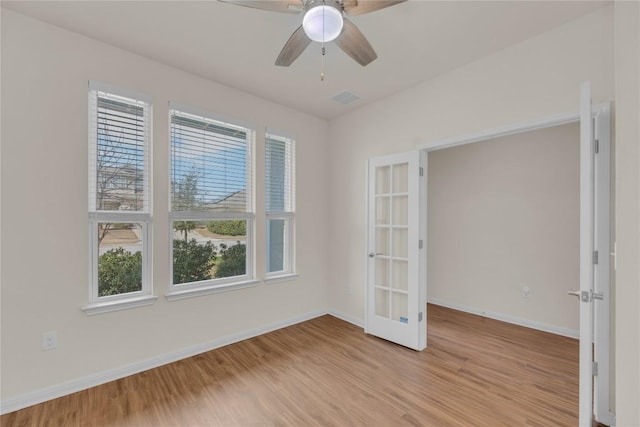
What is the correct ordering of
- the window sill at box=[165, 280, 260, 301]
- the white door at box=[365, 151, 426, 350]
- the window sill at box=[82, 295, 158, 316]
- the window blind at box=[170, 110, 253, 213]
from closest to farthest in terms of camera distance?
1. the window sill at box=[82, 295, 158, 316]
2. the window sill at box=[165, 280, 260, 301]
3. the window blind at box=[170, 110, 253, 213]
4. the white door at box=[365, 151, 426, 350]

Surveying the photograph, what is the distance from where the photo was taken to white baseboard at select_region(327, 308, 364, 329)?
3.67 meters

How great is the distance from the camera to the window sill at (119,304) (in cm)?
230

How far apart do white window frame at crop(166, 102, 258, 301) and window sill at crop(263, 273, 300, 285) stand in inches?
6.5

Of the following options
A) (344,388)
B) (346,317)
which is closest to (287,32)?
(344,388)

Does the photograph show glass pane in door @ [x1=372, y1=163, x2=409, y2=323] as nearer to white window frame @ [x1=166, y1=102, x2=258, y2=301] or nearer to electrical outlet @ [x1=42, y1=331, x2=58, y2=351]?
white window frame @ [x1=166, y1=102, x2=258, y2=301]

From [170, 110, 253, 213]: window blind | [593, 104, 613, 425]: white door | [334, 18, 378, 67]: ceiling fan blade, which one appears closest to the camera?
[334, 18, 378, 67]: ceiling fan blade

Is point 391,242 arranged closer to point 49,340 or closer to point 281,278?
point 281,278

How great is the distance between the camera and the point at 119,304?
242cm

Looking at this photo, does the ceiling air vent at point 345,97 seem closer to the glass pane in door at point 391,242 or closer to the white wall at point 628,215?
the glass pane in door at point 391,242

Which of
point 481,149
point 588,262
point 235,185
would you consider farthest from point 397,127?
point 588,262

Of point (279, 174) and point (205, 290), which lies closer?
point (205, 290)

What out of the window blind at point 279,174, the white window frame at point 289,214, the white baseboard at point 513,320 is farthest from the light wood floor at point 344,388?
the window blind at point 279,174

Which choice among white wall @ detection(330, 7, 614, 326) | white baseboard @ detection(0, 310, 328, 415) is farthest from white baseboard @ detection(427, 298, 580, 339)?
white baseboard @ detection(0, 310, 328, 415)

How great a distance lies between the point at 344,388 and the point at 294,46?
258cm
